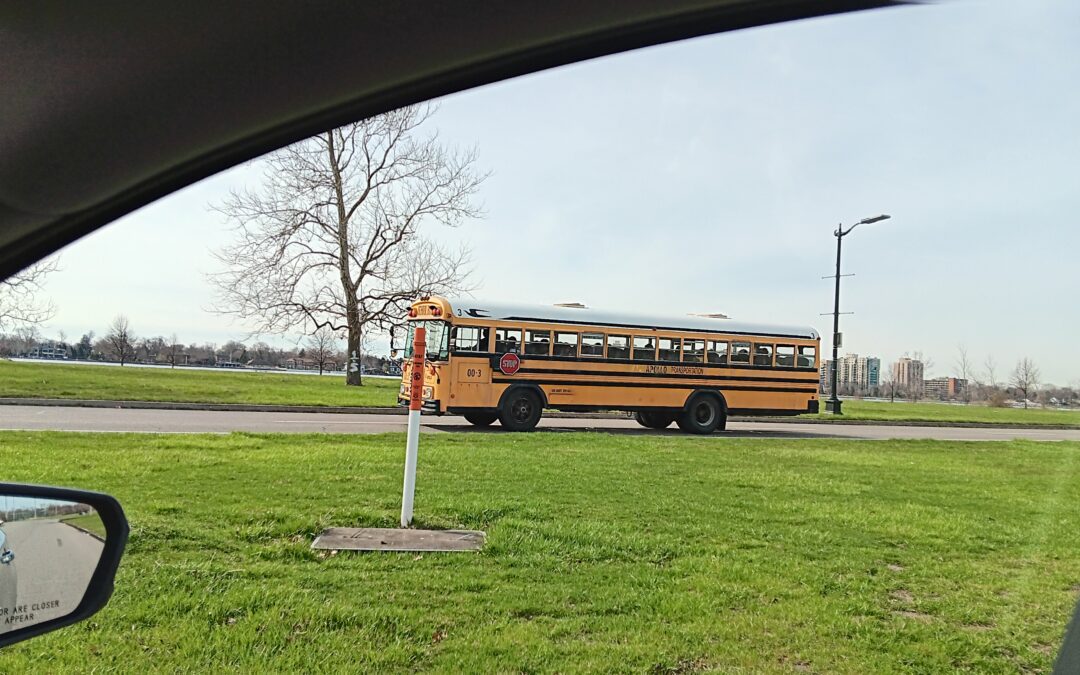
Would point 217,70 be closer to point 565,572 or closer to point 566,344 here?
point 565,572

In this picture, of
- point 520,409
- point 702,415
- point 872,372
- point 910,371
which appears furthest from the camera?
point 872,372

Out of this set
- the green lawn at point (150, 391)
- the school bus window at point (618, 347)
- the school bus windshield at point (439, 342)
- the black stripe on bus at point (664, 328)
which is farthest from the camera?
the green lawn at point (150, 391)

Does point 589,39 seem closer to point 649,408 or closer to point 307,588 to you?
point 307,588

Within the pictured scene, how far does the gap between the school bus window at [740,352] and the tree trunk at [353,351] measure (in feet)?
53.7

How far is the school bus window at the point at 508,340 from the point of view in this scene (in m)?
16.6

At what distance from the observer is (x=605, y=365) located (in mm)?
17547

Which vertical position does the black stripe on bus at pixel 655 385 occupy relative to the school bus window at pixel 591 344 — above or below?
below

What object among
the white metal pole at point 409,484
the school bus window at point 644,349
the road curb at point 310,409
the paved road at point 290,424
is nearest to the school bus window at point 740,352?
the paved road at point 290,424

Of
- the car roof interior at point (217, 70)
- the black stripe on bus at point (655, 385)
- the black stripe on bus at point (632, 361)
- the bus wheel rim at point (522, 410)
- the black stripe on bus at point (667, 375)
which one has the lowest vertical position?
the bus wheel rim at point (522, 410)

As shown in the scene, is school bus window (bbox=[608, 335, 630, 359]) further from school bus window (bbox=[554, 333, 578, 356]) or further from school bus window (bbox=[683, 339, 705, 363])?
school bus window (bbox=[683, 339, 705, 363])

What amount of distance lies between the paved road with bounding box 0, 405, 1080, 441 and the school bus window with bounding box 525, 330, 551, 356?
5.85 ft

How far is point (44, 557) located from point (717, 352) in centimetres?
1797

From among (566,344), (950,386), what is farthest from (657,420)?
(950,386)

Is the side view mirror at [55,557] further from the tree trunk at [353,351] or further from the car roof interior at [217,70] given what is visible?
the tree trunk at [353,351]
